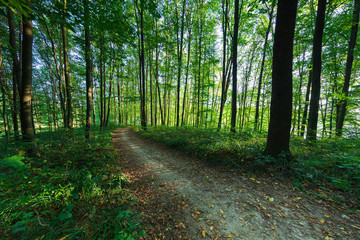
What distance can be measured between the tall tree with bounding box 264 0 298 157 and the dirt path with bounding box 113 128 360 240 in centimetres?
147

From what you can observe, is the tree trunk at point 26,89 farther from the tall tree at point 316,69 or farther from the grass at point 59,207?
the tall tree at point 316,69

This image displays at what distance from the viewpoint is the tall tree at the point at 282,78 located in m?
3.53

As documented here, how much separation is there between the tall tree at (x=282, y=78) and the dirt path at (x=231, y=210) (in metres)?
1.47

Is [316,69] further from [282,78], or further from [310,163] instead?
[310,163]

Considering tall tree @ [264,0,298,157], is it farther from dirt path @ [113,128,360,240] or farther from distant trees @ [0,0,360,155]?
dirt path @ [113,128,360,240]

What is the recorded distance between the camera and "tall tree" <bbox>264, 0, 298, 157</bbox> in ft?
11.6

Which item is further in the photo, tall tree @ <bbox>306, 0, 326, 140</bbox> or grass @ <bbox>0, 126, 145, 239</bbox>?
tall tree @ <bbox>306, 0, 326, 140</bbox>

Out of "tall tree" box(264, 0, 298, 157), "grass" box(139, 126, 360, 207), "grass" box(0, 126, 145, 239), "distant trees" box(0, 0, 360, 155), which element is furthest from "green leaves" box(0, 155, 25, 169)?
"tall tree" box(264, 0, 298, 157)

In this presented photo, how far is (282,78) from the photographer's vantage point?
12.2ft

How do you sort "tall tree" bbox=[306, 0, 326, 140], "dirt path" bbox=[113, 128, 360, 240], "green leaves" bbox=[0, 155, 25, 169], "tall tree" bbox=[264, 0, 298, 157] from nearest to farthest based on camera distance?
"green leaves" bbox=[0, 155, 25, 169], "dirt path" bbox=[113, 128, 360, 240], "tall tree" bbox=[264, 0, 298, 157], "tall tree" bbox=[306, 0, 326, 140]

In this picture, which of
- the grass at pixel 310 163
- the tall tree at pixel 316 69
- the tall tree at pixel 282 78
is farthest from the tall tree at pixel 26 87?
the tall tree at pixel 316 69

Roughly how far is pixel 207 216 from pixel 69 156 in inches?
176

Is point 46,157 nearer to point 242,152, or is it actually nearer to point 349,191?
point 242,152

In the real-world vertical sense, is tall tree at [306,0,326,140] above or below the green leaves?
above
